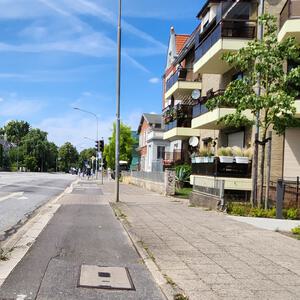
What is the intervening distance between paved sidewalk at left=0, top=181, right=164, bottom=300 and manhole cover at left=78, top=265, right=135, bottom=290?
102mm

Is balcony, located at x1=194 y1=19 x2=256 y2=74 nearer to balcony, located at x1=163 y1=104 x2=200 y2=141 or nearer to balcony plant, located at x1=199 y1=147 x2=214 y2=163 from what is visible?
balcony plant, located at x1=199 y1=147 x2=214 y2=163

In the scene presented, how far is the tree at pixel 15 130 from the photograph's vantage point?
197 m

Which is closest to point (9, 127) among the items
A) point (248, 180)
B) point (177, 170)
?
point (177, 170)

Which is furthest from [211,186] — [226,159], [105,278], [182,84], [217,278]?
[182,84]

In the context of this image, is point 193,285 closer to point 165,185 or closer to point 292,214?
point 292,214

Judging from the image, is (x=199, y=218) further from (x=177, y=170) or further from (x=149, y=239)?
(x=177, y=170)

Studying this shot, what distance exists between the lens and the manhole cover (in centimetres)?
697

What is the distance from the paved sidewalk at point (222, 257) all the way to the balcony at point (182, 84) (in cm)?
2336

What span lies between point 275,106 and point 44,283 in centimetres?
1067

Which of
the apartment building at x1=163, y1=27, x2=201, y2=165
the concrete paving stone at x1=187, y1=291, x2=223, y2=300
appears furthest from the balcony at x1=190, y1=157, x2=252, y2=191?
the concrete paving stone at x1=187, y1=291, x2=223, y2=300

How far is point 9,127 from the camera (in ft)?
646

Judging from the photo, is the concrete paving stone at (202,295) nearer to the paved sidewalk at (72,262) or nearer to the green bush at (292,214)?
the paved sidewalk at (72,262)

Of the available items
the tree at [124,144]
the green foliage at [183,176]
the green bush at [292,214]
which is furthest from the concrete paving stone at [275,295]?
the tree at [124,144]

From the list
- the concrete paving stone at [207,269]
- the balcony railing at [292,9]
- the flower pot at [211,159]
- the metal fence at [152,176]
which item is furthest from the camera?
the metal fence at [152,176]
